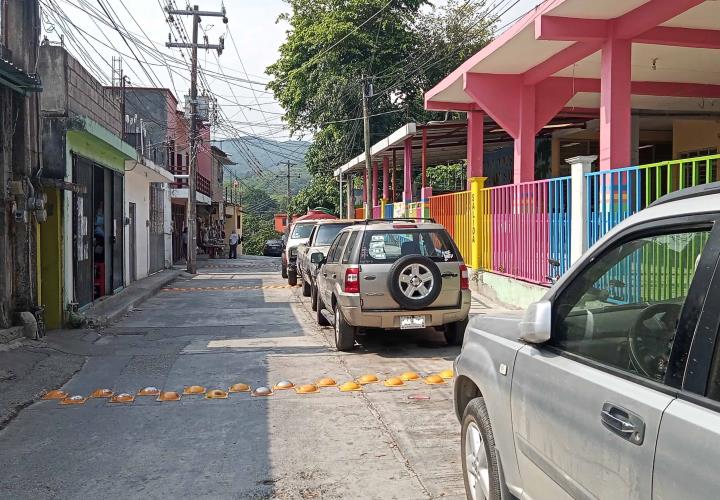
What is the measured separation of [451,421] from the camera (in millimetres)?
5625

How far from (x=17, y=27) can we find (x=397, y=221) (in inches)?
234

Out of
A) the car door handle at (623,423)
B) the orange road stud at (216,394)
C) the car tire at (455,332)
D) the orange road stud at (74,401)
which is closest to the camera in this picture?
the car door handle at (623,423)

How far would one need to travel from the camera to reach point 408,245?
866 centimetres

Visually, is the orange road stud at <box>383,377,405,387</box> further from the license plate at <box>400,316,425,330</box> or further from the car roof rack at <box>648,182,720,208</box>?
the car roof rack at <box>648,182,720,208</box>

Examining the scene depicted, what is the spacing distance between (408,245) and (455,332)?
53.1 inches

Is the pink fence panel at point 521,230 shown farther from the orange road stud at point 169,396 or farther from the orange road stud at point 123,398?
the orange road stud at point 123,398

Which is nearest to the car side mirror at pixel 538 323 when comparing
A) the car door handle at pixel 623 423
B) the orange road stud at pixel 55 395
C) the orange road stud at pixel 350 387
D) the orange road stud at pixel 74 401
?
the car door handle at pixel 623 423

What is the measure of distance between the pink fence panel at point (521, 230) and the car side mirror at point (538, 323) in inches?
305

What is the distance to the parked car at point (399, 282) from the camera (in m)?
8.16

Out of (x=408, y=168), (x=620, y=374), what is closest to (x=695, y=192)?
(x=620, y=374)

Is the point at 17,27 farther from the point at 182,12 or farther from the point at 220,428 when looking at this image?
the point at 182,12

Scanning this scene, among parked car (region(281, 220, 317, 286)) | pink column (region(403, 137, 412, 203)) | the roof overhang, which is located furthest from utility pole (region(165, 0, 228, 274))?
the roof overhang

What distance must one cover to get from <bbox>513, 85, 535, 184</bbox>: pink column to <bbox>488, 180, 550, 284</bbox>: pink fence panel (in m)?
0.84

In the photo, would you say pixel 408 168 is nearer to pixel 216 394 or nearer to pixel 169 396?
pixel 216 394
